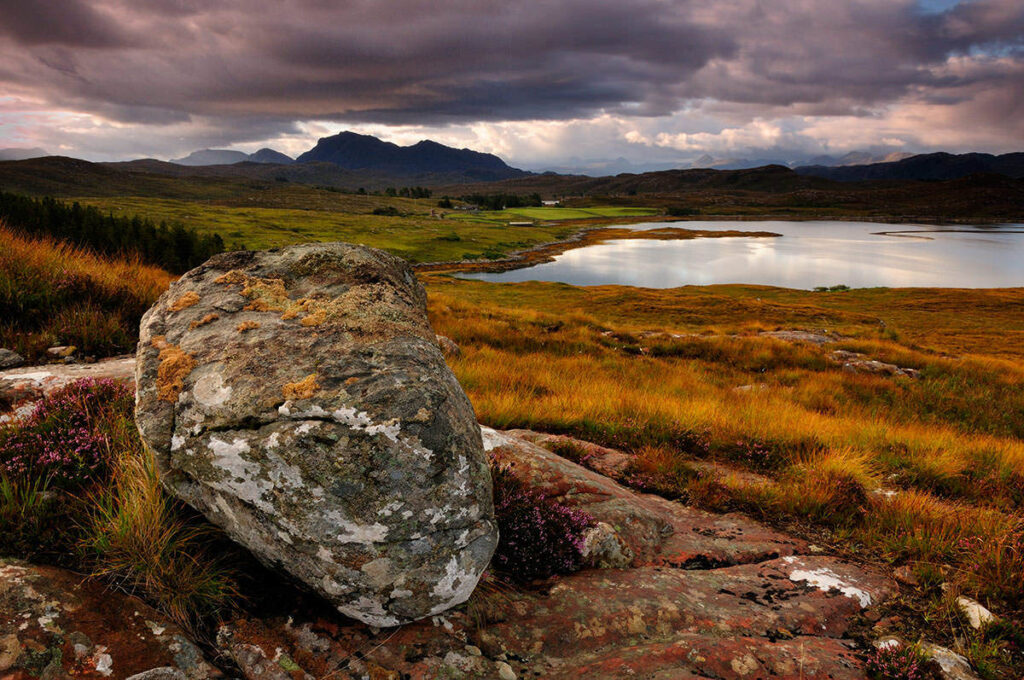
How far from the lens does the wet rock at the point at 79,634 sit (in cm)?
259

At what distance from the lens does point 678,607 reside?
4.01 metres

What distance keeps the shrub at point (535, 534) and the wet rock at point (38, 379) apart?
482 cm

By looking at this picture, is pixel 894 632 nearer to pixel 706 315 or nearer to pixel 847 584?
pixel 847 584

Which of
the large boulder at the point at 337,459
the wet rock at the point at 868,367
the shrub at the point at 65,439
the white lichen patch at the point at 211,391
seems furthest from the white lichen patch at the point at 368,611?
the wet rock at the point at 868,367

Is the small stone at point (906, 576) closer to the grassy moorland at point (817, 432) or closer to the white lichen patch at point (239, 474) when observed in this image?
the grassy moorland at point (817, 432)

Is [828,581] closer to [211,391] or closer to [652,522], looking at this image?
[652,522]

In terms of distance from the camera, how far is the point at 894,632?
398 centimetres

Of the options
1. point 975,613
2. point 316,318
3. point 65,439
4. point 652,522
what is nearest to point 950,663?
point 975,613

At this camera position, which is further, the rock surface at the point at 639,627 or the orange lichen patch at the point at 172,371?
the orange lichen patch at the point at 172,371

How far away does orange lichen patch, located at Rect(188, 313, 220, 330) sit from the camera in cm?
490

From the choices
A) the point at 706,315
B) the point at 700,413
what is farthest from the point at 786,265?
the point at 700,413

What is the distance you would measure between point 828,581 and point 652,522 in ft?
5.56

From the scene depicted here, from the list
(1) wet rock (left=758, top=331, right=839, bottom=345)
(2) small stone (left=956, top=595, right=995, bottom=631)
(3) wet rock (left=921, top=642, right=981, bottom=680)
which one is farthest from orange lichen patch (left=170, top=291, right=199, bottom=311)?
(1) wet rock (left=758, top=331, right=839, bottom=345)

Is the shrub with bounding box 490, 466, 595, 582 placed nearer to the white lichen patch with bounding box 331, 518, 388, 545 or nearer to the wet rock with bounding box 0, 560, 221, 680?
the white lichen patch with bounding box 331, 518, 388, 545
